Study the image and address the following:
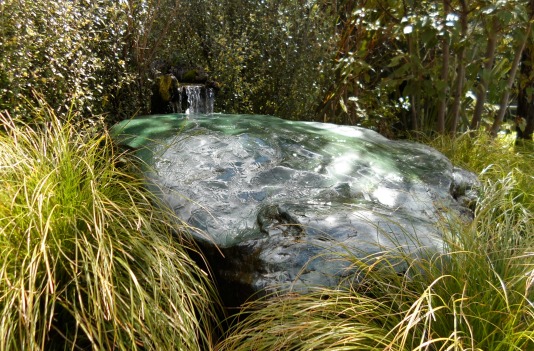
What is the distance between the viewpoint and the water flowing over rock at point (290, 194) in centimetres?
292

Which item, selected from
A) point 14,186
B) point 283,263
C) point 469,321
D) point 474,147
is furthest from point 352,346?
point 474,147

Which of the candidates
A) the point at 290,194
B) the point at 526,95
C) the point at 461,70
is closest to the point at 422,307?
the point at 290,194

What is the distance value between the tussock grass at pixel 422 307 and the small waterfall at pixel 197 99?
3.81 metres

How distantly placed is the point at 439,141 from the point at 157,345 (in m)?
4.84

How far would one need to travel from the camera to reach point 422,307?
235 cm

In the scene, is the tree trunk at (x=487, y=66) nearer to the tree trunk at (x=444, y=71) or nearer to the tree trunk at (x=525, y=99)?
the tree trunk at (x=444, y=71)

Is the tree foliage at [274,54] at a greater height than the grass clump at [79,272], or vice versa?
the tree foliage at [274,54]

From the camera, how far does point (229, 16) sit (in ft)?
22.7

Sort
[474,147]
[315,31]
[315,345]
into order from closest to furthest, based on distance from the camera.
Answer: [315,345] → [474,147] → [315,31]

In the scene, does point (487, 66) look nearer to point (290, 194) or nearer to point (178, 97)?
point (178, 97)

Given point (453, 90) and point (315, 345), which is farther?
point (453, 90)

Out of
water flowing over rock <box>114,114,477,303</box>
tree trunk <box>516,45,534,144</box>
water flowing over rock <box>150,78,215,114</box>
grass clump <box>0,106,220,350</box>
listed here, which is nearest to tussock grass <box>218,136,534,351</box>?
water flowing over rock <box>114,114,477,303</box>

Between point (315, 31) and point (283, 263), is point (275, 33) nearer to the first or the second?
point (315, 31)

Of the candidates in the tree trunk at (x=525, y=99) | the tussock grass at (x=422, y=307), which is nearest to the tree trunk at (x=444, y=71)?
the tree trunk at (x=525, y=99)
